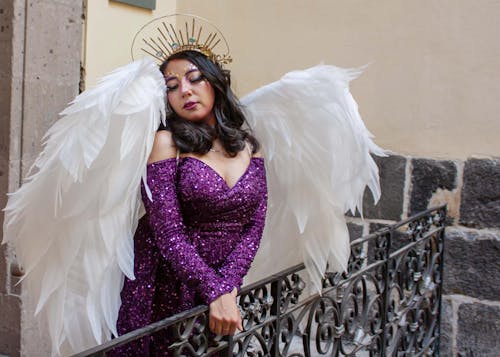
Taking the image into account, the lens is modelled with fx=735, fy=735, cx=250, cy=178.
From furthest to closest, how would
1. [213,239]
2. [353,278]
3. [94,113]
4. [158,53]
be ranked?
1. [353,278]
2. [158,53]
3. [213,239]
4. [94,113]

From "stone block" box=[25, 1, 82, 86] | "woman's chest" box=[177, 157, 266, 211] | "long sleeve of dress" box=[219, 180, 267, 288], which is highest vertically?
"stone block" box=[25, 1, 82, 86]

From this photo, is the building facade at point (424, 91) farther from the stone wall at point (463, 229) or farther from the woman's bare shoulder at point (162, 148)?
the woman's bare shoulder at point (162, 148)

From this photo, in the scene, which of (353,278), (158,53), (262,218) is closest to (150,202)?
(262,218)

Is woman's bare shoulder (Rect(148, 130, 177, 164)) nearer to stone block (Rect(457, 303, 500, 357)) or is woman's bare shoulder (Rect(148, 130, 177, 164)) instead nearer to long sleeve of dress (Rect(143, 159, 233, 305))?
long sleeve of dress (Rect(143, 159, 233, 305))

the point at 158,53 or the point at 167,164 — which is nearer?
the point at 167,164

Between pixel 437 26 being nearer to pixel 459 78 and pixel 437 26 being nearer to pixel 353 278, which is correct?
pixel 459 78

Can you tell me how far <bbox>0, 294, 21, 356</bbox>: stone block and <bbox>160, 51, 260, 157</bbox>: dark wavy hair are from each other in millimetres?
1560

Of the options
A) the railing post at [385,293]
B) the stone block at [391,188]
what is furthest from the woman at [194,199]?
the stone block at [391,188]

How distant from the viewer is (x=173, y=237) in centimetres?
228

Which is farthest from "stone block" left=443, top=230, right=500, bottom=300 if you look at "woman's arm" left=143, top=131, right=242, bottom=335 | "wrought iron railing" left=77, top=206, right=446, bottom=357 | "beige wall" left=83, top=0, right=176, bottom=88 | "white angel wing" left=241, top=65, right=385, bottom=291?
"woman's arm" left=143, top=131, right=242, bottom=335

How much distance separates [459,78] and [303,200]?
6.16ft

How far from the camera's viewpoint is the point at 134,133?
7.59ft

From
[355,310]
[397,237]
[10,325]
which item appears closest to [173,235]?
[355,310]

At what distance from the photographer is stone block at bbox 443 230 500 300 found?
14.1ft
